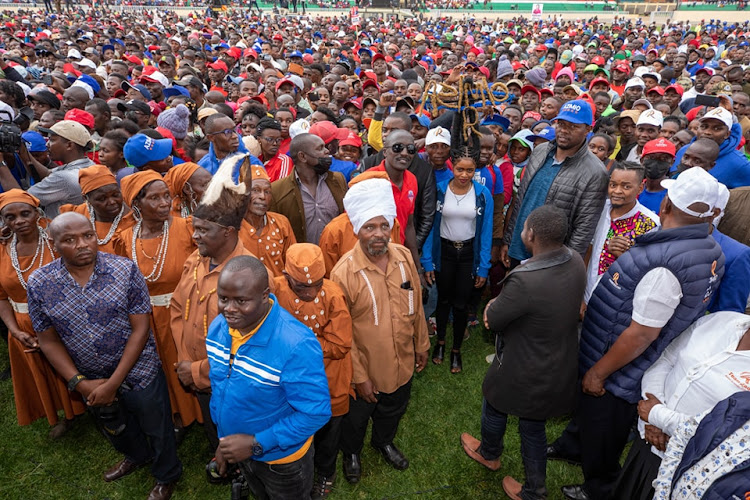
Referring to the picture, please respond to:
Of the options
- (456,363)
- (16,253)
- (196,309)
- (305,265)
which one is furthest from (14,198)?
(456,363)

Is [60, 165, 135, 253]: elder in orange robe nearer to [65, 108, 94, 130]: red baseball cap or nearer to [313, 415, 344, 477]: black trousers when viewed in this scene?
[313, 415, 344, 477]: black trousers

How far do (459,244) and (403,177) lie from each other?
0.88 metres

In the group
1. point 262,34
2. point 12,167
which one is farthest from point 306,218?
point 262,34

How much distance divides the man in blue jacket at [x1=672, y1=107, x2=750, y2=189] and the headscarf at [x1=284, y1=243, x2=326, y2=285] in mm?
4487

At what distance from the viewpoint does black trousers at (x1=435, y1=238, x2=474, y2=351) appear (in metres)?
4.34

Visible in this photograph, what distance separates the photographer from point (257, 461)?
2408mm

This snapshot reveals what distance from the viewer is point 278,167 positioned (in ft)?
16.1

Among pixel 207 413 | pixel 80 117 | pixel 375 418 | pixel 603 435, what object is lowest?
pixel 375 418

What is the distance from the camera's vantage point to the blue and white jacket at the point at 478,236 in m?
4.21

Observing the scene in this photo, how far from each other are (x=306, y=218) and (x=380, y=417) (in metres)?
1.85

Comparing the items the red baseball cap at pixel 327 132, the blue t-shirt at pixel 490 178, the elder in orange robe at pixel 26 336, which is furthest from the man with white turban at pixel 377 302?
the elder in orange robe at pixel 26 336

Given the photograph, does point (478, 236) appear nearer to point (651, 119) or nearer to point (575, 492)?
point (575, 492)

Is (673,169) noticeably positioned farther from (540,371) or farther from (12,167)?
(12,167)

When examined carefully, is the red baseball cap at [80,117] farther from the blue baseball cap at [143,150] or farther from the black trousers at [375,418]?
the black trousers at [375,418]
